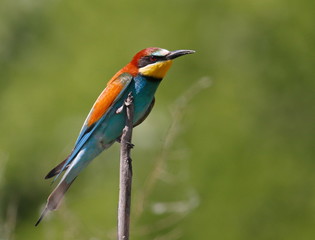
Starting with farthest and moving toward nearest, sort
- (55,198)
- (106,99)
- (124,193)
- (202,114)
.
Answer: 1. (202,114)
2. (106,99)
3. (55,198)
4. (124,193)

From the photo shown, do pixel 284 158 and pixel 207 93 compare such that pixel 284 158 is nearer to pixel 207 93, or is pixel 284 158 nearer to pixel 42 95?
pixel 207 93

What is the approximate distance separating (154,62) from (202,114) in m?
2.12

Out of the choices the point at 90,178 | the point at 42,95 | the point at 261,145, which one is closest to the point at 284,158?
the point at 261,145

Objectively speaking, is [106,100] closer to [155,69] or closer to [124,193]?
[155,69]

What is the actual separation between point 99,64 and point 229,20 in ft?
2.86

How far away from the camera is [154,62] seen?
115 inches

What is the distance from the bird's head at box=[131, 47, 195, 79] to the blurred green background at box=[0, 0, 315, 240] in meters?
1.59

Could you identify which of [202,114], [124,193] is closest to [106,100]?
[124,193]

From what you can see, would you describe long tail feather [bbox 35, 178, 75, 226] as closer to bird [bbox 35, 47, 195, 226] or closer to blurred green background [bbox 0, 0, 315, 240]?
bird [bbox 35, 47, 195, 226]

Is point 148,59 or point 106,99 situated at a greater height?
point 148,59

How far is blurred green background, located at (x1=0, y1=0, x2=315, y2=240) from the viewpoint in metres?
4.75

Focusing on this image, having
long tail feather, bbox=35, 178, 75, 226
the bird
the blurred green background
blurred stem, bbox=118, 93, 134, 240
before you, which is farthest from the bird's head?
the blurred green background

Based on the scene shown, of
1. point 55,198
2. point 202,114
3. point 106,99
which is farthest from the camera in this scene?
point 202,114

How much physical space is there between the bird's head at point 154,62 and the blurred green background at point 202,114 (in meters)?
1.59
